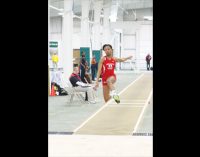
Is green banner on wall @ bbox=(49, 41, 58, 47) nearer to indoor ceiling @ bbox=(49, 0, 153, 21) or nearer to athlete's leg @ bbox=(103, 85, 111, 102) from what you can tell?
athlete's leg @ bbox=(103, 85, 111, 102)

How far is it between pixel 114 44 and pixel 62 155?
32180 mm

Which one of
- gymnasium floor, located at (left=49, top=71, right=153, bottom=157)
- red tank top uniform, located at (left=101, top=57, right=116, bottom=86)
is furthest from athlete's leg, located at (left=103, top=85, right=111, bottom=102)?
gymnasium floor, located at (left=49, top=71, right=153, bottom=157)

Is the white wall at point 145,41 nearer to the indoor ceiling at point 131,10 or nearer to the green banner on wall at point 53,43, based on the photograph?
the indoor ceiling at point 131,10

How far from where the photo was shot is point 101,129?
9070 mm

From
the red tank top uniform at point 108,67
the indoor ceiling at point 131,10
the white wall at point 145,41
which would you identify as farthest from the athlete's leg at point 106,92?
the white wall at point 145,41

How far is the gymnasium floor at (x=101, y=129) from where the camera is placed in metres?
6.72

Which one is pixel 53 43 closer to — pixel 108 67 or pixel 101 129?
pixel 108 67

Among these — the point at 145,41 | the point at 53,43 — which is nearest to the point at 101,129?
the point at 53,43

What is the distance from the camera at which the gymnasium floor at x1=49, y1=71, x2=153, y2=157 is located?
672cm
